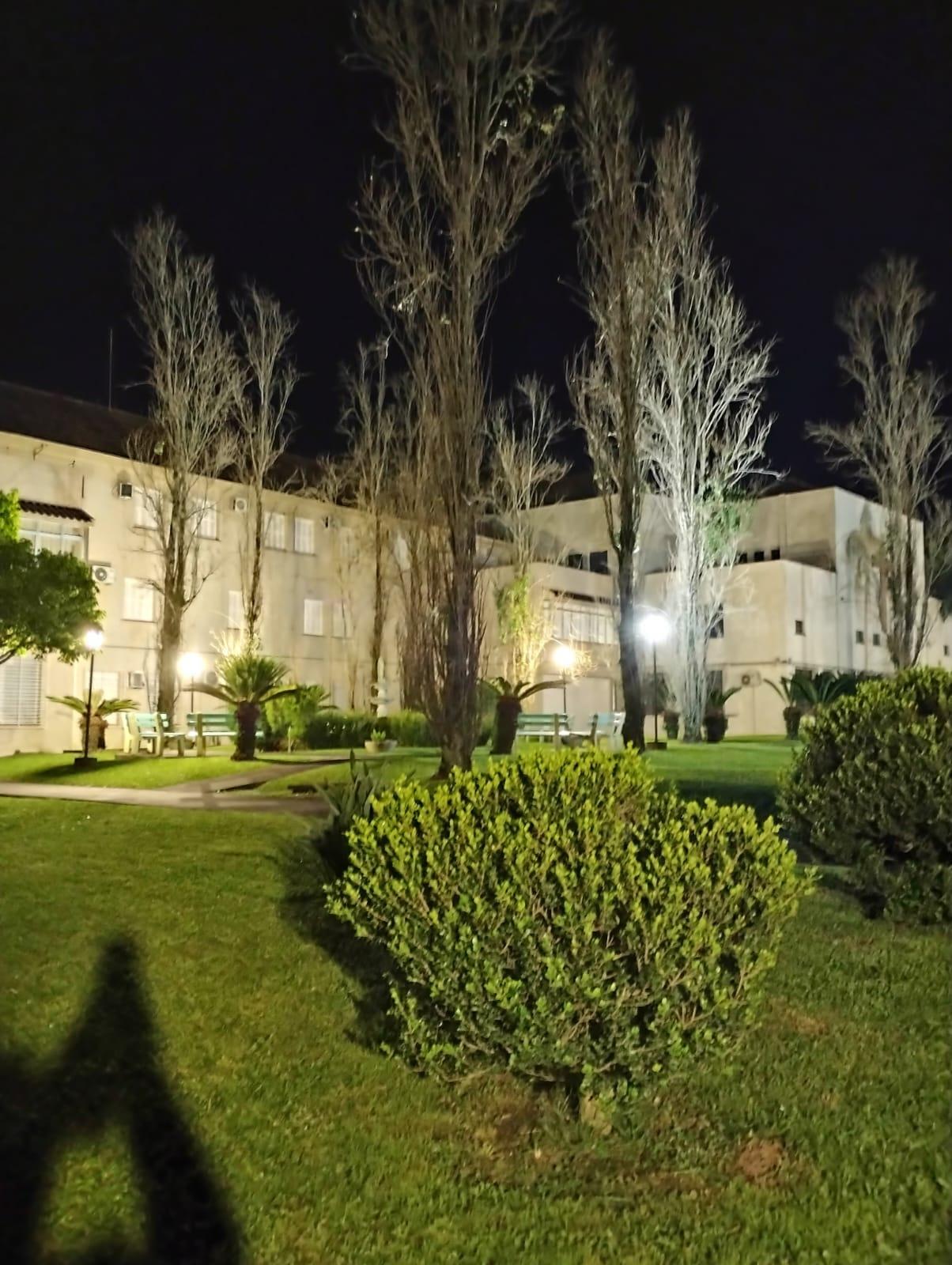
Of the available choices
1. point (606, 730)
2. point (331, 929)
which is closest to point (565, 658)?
point (606, 730)

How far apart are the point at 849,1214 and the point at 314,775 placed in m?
11.1

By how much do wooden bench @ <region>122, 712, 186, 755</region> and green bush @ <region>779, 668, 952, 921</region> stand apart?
1437 cm

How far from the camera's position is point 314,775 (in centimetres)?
1429

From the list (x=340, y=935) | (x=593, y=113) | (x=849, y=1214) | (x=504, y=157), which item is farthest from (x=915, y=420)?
(x=849, y=1214)

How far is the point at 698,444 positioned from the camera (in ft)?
79.9

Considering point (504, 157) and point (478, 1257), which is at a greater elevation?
point (504, 157)

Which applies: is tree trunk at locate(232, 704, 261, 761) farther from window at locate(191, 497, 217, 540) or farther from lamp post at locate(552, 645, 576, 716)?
window at locate(191, 497, 217, 540)

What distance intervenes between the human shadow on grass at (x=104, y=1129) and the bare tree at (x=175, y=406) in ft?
69.8

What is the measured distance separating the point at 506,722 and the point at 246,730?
4.30 m

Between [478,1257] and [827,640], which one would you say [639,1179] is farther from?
[827,640]

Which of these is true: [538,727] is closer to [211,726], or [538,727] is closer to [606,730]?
[606,730]

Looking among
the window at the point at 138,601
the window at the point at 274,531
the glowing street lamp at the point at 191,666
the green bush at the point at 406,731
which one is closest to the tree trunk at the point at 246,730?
the green bush at the point at 406,731

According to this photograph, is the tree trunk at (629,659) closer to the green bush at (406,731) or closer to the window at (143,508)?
the green bush at (406,731)

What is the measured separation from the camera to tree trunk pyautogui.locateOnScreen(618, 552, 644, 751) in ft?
46.0
